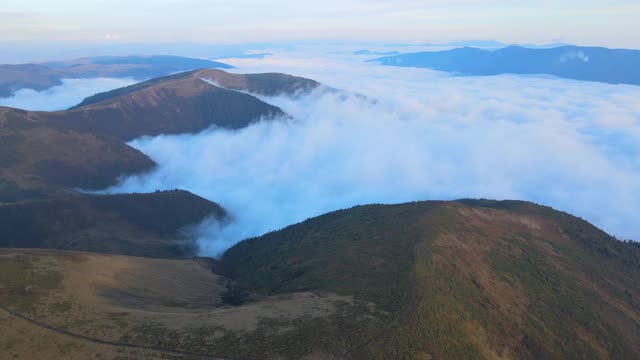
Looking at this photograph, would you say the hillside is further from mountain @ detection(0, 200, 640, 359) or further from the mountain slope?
the mountain slope

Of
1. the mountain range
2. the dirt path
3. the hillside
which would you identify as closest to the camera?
the dirt path

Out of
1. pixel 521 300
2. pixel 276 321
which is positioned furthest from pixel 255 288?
pixel 521 300

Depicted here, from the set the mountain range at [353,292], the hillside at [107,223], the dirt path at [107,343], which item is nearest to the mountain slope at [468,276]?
the mountain range at [353,292]

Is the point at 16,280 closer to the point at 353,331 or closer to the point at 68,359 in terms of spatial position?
the point at 68,359

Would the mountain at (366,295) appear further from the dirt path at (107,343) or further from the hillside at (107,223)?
the hillside at (107,223)

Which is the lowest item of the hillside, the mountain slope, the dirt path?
the hillside

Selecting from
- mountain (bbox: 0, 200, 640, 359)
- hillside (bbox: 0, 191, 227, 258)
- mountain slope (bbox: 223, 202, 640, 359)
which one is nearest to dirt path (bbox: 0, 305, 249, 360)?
mountain (bbox: 0, 200, 640, 359)
